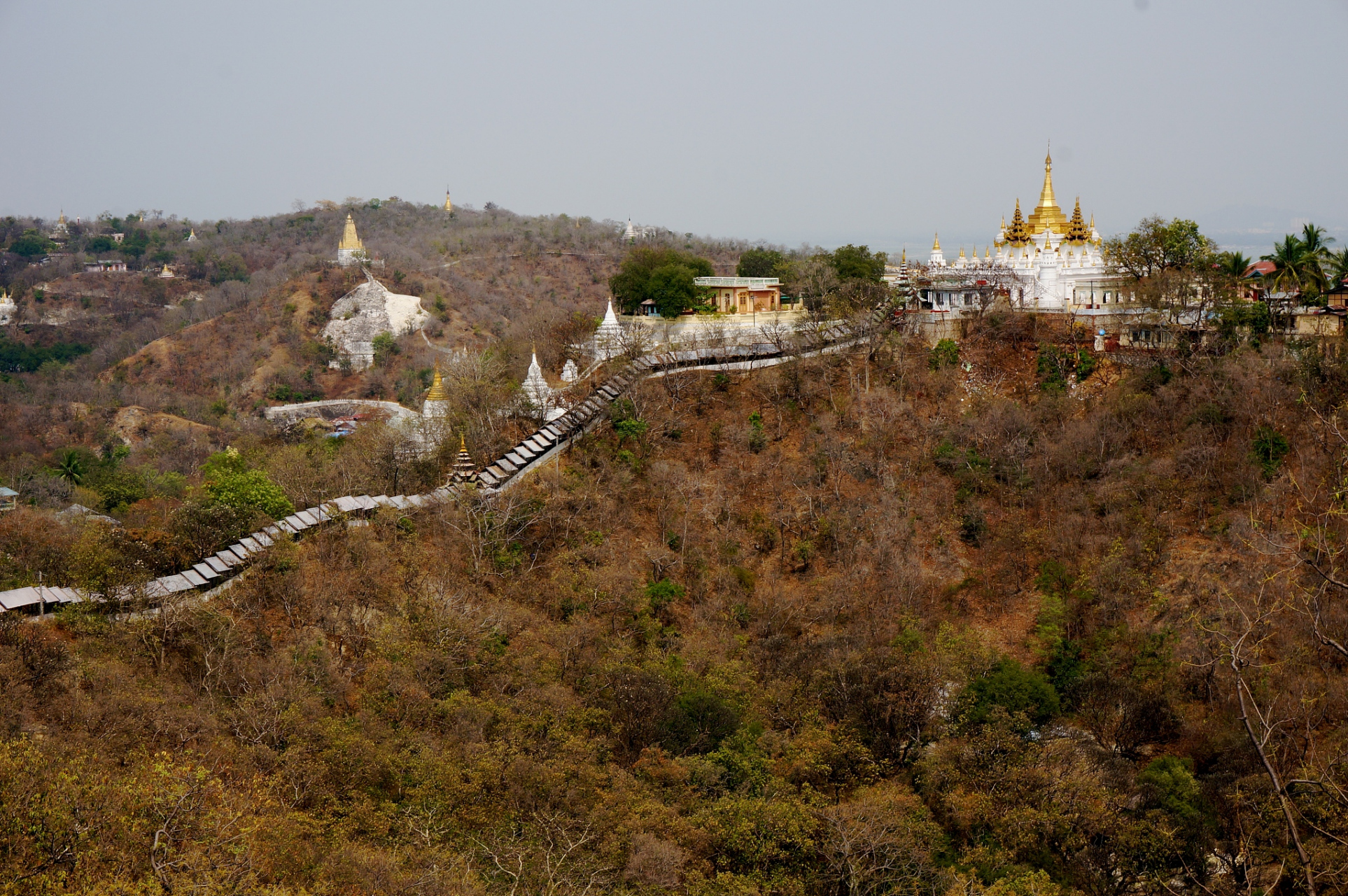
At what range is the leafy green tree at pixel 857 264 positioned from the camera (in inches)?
1393

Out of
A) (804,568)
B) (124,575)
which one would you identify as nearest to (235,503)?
(124,575)

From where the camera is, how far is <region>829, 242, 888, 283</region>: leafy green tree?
35.4m

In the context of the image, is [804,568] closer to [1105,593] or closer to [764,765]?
[1105,593]

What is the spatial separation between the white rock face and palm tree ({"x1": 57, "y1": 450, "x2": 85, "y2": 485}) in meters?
22.1

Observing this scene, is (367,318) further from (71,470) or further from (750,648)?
(750,648)

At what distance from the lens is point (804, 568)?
26.5 meters

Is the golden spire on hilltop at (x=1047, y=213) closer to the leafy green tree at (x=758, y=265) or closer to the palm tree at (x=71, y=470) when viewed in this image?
the leafy green tree at (x=758, y=265)

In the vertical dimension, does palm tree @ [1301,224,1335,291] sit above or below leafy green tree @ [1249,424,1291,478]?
above

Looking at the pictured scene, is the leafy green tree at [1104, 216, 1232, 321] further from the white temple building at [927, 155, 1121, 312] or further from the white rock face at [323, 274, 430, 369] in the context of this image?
the white rock face at [323, 274, 430, 369]

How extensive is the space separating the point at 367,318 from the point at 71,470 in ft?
86.6

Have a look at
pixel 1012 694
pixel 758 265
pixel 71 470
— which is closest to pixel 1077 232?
pixel 758 265

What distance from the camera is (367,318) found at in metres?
64.6

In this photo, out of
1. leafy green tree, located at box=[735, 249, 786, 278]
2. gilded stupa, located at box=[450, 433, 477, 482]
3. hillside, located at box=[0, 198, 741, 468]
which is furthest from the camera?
hillside, located at box=[0, 198, 741, 468]

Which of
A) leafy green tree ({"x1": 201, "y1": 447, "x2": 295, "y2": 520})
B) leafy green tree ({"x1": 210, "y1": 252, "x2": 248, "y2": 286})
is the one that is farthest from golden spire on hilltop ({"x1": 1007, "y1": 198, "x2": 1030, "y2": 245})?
leafy green tree ({"x1": 210, "y1": 252, "x2": 248, "y2": 286})
